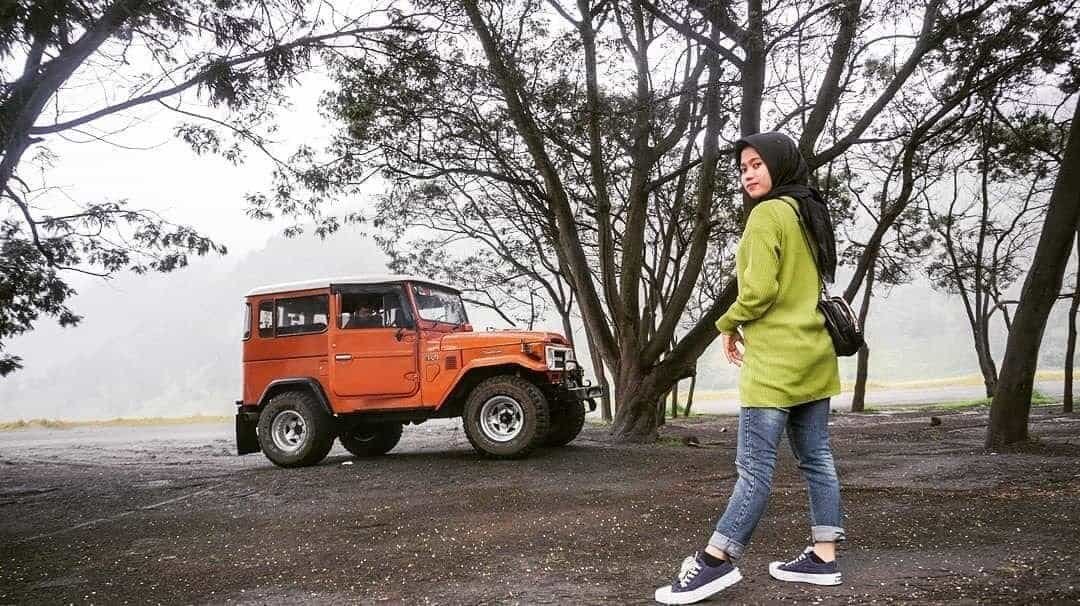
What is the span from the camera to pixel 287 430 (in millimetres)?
10062

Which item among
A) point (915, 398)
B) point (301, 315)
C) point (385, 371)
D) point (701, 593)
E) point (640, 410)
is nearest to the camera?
point (701, 593)

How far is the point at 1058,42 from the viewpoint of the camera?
38.5 ft

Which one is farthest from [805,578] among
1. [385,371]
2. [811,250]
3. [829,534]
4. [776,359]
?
[385,371]

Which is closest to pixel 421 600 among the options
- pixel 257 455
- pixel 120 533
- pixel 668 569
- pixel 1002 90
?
pixel 668 569

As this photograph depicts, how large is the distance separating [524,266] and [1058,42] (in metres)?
13.5

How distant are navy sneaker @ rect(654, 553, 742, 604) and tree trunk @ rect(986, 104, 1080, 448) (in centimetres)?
658

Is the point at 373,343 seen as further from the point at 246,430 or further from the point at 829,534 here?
the point at 829,534

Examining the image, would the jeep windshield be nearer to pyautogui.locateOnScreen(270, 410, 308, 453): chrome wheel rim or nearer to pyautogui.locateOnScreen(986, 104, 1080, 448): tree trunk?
pyautogui.locateOnScreen(270, 410, 308, 453): chrome wheel rim

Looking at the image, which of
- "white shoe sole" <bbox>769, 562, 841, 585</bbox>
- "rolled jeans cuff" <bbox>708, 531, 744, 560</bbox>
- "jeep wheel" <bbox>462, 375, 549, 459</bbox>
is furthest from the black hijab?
"jeep wheel" <bbox>462, 375, 549, 459</bbox>

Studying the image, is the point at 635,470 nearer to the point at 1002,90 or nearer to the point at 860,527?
the point at 860,527

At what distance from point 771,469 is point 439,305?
7.20 metres

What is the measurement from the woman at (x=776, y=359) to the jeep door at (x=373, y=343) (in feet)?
21.2

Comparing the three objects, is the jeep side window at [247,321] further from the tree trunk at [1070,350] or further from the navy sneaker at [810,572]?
the tree trunk at [1070,350]

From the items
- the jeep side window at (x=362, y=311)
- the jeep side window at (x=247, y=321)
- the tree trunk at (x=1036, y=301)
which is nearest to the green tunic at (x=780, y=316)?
the tree trunk at (x=1036, y=301)
